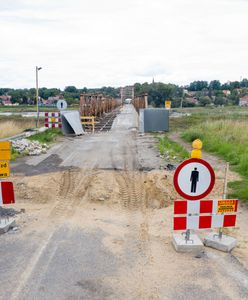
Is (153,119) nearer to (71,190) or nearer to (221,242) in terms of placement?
(71,190)

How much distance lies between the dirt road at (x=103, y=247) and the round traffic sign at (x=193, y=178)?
905 mm

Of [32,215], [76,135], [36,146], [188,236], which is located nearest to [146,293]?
[188,236]

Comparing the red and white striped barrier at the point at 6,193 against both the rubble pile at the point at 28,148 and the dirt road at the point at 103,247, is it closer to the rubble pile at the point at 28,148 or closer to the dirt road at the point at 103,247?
the dirt road at the point at 103,247

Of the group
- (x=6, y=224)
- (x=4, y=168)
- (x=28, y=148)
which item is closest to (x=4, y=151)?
(x=4, y=168)

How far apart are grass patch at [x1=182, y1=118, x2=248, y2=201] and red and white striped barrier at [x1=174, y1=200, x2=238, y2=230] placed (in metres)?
2.63

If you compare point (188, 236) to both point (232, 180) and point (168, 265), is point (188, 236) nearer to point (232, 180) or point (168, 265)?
point (168, 265)

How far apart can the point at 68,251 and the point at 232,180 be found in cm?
556

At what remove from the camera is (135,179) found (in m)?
8.40

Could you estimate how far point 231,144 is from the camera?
13578mm

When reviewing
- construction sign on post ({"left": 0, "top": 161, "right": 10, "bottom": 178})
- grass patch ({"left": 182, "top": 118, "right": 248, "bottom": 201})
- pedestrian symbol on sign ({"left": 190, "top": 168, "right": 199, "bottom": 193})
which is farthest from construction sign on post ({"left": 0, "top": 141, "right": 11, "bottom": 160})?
grass patch ({"left": 182, "top": 118, "right": 248, "bottom": 201})

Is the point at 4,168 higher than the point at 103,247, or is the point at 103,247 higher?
the point at 4,168

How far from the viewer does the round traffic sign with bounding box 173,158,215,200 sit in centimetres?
452

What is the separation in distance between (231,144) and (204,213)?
31.2 feet

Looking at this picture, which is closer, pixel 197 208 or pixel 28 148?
→ pixel 197 208
